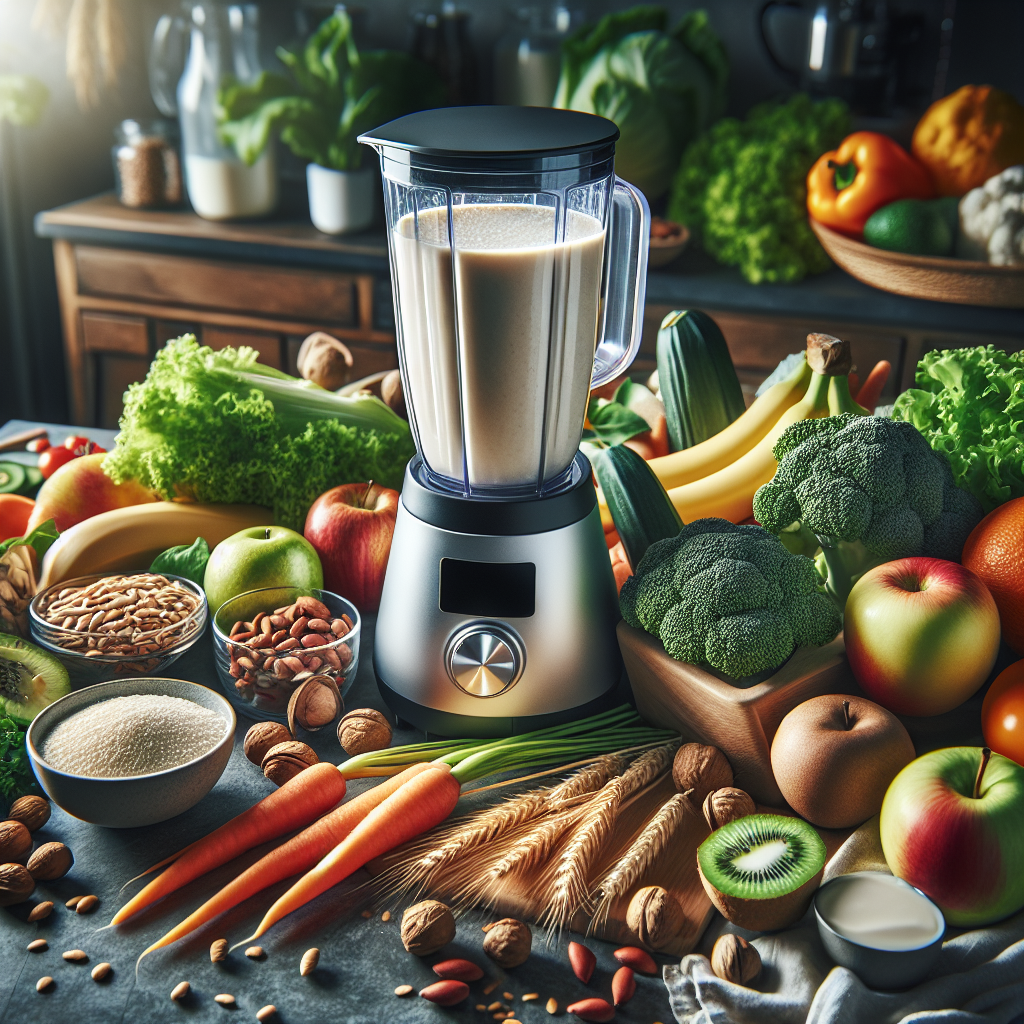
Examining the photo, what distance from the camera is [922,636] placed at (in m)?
0.84

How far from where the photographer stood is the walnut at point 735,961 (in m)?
0.71

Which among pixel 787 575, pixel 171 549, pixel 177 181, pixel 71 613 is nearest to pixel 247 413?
pixel 171 549

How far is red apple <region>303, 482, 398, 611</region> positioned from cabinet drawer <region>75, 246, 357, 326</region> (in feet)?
4.64

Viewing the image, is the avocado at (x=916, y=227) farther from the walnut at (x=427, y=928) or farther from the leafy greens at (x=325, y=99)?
the walnut at (x=427, y=928)

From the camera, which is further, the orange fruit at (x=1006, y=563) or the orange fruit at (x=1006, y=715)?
the orange fruit at (x=1006, y=563)

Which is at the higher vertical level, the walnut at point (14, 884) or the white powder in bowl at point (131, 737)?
the white powder in bowl at point (131, 737)

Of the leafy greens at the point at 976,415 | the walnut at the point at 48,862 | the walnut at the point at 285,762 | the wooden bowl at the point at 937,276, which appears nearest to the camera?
the walnut at the point at 48,862

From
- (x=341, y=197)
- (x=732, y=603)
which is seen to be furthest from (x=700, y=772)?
→ (x=341, y=197)

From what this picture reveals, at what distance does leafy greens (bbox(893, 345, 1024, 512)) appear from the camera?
1.02 metres

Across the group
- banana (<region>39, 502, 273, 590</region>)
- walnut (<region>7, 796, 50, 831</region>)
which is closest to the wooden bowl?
banana (<region>39, 502, 273, 590</region>)

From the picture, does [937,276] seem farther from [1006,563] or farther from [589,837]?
[589,837]

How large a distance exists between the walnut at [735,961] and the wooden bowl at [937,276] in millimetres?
1706

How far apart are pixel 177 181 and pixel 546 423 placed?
214 cm

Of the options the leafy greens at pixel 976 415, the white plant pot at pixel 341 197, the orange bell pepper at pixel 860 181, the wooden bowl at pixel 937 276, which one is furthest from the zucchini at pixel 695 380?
the white plant pot at pixel 341 197
